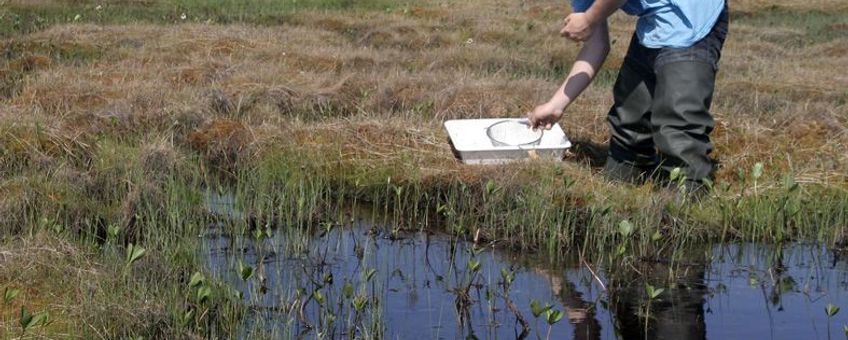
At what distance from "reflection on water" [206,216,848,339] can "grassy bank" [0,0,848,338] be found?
21 cm

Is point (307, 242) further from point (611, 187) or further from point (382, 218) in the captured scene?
point (611, 187)

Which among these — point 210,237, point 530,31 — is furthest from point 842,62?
point 210,237

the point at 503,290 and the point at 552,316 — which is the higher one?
the point at 552,316

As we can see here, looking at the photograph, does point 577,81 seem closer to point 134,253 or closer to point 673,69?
point 673,69

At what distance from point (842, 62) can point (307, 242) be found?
915cm

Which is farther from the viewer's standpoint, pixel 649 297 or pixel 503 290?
pixel 503 290

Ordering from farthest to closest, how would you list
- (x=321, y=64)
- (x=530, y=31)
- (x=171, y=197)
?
(x=530, y=31), (x=321, y=64), (x=171, y=197)

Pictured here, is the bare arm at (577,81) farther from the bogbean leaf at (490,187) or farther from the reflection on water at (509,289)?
the reflection on water at (509,289)

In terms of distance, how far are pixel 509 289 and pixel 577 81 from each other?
1.41 metres

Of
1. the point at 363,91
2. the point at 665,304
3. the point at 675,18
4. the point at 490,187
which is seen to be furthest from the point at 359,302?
the point at 363,91

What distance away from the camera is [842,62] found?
13.6 metres

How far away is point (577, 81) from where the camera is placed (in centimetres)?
642

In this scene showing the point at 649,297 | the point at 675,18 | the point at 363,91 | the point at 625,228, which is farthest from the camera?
the point at 363,91

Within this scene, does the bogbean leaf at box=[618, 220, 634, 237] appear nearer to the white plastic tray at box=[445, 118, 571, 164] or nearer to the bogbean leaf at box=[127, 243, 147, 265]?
the white plastic tray at box=[445, 118, 571, 164]
